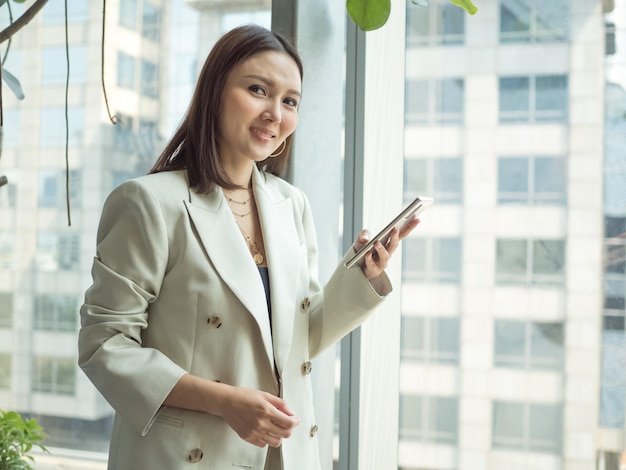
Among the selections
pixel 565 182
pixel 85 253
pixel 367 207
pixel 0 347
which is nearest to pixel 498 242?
pixel 565 182

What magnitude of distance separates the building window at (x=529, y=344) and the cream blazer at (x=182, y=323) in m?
0.61

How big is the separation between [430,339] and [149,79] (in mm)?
1235

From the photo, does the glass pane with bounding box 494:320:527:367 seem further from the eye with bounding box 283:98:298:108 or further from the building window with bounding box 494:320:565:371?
the eye with bounding box 283:98:298:108

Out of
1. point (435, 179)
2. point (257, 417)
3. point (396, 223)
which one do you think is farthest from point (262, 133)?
point (435, 179)

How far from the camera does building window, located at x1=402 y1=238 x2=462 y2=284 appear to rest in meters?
1.94

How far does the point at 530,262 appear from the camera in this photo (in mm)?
1865

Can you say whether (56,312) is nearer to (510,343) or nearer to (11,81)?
(11,81)

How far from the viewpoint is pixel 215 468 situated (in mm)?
1291

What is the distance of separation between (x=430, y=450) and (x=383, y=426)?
14 cm

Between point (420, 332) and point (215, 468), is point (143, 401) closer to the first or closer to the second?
point (215, 468)

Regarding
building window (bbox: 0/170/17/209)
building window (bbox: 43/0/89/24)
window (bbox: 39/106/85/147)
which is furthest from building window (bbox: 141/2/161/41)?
building window (bbox: 0/170/17/209)

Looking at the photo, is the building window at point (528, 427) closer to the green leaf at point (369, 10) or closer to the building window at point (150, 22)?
the green leaf at point (369, 10)

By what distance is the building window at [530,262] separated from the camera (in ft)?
6.03

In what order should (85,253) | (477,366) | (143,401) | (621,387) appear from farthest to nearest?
(85,253)
(477,366)
(621,387)
(143,401)
